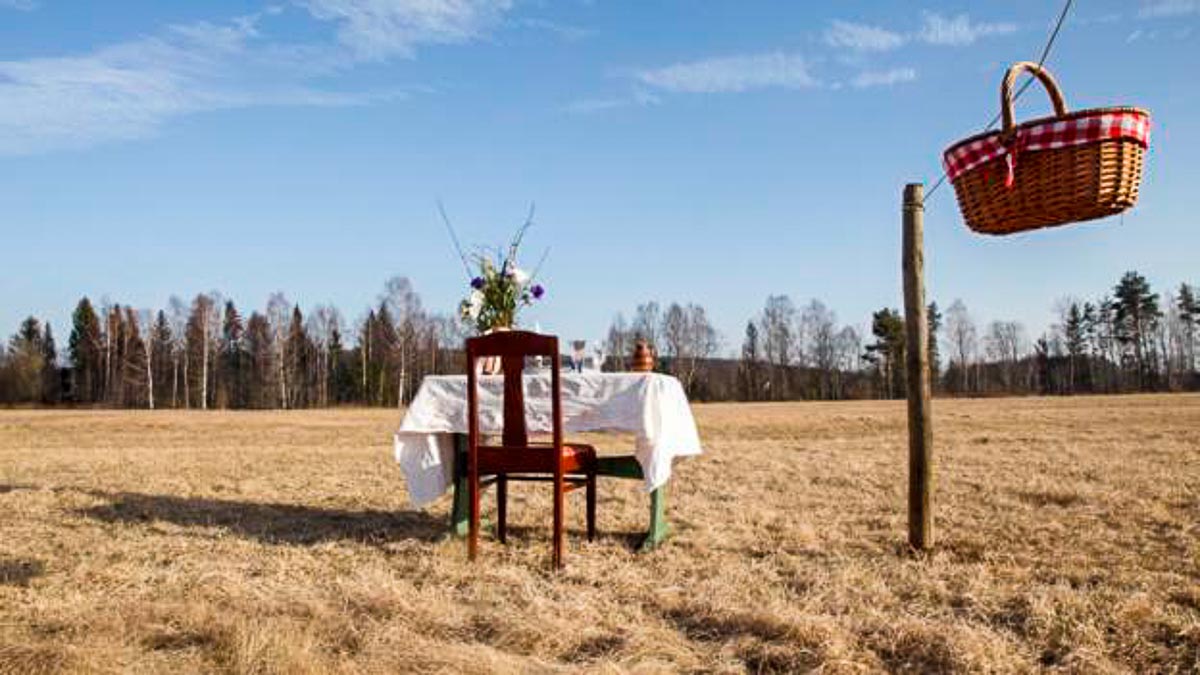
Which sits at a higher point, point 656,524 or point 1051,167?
point 1051,167

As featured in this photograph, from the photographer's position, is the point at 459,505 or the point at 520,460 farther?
the point at 459,505

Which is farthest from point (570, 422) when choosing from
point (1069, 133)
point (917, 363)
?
point (1069, 133)

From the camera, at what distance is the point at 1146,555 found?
526 centimetres

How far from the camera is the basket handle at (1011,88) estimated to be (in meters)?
3.76

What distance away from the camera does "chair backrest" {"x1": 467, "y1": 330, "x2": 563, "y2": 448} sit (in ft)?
16.6

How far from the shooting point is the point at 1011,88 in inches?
155

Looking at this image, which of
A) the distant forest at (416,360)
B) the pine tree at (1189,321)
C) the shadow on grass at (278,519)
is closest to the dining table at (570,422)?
the shadow on grass at (278,519)

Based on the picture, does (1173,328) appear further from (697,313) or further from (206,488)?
(206,488)

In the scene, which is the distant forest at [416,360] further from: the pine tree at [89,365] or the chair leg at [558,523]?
the chair leg at [558,523]

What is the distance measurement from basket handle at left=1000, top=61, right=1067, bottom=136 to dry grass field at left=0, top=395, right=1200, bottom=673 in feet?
7.15

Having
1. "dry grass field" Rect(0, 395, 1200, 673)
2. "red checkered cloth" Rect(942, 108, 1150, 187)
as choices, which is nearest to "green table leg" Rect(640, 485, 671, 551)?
"dry grass field" Rect(0, 395, 1200, 673)

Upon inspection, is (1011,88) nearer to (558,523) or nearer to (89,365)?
(558,523)

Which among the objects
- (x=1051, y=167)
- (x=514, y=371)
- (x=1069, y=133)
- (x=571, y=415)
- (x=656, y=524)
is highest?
(x=1069, y=133)

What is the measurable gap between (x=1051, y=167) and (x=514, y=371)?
3143 millimetres
